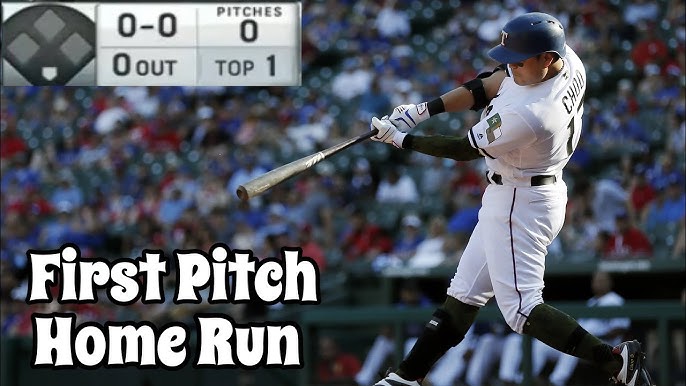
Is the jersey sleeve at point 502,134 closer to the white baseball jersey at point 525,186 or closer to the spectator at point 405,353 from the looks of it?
the white baseball jersey at point 525,186

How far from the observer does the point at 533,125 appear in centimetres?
494

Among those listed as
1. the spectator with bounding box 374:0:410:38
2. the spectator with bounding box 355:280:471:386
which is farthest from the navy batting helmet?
the spectator with bounding box 374:0:410:38

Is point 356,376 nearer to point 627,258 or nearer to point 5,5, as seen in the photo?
point 627,258

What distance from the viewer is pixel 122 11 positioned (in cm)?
704

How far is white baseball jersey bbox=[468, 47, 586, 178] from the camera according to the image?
4.94 metres

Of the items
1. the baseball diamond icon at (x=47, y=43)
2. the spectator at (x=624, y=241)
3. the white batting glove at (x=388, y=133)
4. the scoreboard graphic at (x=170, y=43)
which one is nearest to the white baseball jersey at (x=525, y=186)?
the white batting glove at (x=388, y=133)

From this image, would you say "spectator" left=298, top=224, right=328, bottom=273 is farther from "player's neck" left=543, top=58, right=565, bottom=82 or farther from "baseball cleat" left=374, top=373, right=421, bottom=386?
"player's neck" left=543, top=58, right=565, bottom=82

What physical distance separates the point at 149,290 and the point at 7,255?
670 centimetres

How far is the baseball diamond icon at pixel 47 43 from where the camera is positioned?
714 cm

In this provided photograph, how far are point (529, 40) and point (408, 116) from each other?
2.31ft

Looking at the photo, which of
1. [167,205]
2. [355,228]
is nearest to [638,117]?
[355,228]

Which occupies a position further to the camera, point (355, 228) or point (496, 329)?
point (355, 228)

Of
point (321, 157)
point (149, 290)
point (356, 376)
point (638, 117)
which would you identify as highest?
point (638, 117)

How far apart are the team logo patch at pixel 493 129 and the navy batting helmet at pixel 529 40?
0.76ft
